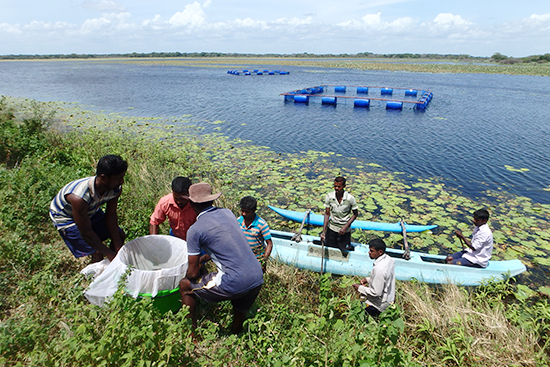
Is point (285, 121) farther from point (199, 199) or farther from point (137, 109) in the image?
point (199, 199)

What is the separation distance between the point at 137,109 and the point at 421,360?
2005cm

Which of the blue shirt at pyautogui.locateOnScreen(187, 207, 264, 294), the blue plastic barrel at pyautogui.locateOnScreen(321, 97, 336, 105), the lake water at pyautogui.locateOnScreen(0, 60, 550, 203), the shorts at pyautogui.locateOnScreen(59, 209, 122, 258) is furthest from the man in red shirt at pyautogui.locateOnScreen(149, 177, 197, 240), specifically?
the blue plastic barrel at pyautogui.locateOnScreen(321, 97, 336, 105)

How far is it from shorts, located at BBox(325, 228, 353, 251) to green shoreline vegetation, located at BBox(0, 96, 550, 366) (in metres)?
0.61

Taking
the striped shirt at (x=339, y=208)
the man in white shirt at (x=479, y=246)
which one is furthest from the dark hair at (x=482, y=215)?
the striped shirt at (x=339, y=208)

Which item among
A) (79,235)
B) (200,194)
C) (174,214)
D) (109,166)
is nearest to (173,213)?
(174,214)

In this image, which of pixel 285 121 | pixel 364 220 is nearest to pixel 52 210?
pixel 364 220

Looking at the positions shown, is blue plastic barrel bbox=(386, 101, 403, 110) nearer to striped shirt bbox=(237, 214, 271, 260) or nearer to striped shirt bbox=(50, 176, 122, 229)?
striped shirt bbox=(237, 214, 271, 260)

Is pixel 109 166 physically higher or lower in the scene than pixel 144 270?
higher

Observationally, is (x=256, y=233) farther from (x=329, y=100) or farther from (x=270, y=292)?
(x=329, y=100)

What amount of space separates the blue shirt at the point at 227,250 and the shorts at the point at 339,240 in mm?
2999

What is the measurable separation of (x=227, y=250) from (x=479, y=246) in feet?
15.1

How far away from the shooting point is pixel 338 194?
511 cm

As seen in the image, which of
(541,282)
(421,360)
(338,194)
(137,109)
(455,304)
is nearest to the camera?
(421,360)

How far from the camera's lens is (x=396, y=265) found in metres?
5.25
